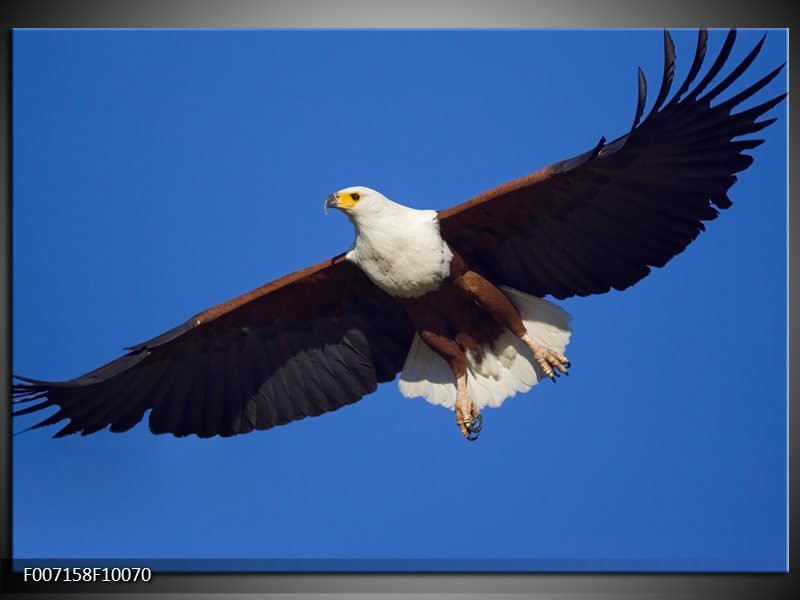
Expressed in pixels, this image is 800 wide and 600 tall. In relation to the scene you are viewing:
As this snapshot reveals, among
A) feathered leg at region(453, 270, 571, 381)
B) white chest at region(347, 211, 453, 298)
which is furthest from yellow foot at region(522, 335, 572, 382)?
white chest at region(347, 211, 453, 298)

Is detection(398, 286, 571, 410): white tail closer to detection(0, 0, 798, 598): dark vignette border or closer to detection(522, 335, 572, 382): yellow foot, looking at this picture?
detection(522, 335, 572, 382): yellow foot

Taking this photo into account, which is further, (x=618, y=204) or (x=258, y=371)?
(x=258, y=371)

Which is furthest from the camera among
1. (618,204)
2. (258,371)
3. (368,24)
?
(258,371)

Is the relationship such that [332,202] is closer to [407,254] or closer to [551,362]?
[407,254]

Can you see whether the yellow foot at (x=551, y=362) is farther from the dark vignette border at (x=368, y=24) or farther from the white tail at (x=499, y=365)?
the dark vignette border at (x=368, y=24)

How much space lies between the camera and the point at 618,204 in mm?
7188

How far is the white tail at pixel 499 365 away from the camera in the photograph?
297 inches

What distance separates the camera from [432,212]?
7340 millimetres

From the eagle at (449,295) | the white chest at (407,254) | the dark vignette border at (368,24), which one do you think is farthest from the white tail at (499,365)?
the dark vignette border at (368,24)

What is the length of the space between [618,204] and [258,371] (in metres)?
2.12

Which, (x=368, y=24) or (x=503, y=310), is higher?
(x=368, y=24)

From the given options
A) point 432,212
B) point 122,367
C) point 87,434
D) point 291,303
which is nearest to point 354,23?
point 432,212

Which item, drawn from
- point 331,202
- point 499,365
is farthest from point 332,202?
point 499,365

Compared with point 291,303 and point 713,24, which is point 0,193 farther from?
point 713,24
